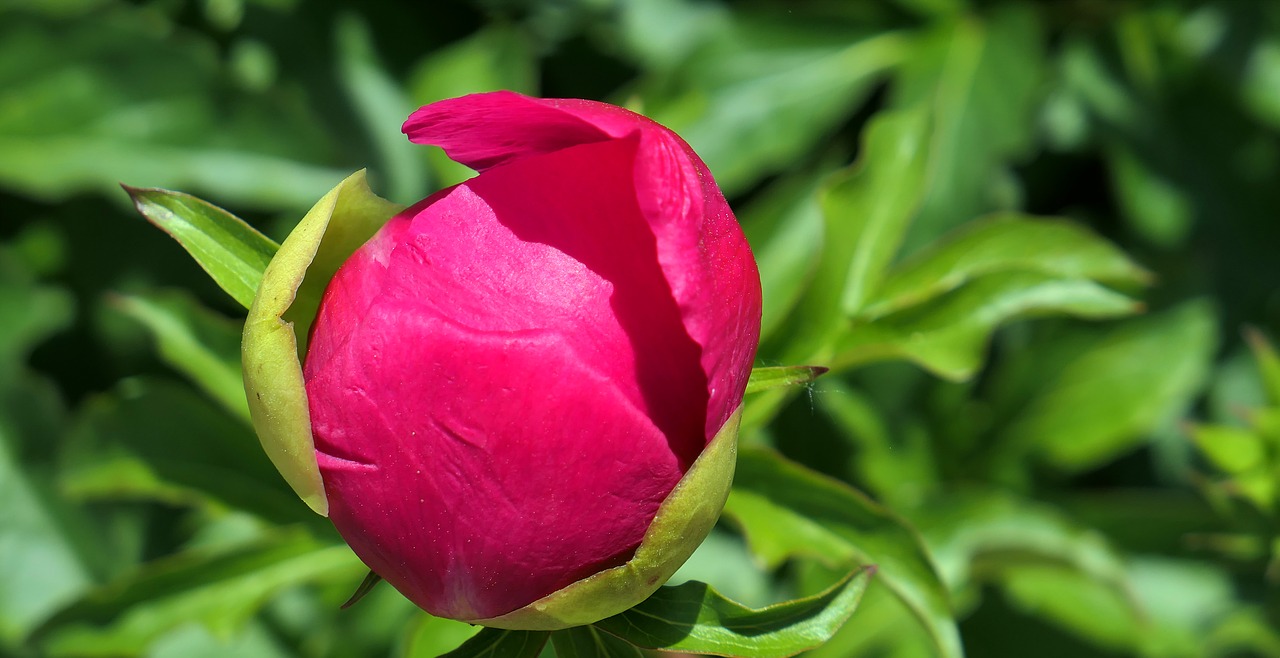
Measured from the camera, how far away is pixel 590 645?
73 cm

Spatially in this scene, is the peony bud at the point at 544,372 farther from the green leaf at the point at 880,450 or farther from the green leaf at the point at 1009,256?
the green leaf at the point at 880,450

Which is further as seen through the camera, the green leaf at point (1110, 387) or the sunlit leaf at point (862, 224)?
the green leaf at point (1110, 387)

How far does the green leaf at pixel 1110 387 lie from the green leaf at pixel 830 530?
2.10ft

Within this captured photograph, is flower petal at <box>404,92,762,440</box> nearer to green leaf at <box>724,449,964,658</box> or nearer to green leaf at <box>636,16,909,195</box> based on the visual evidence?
green leaf at <box>724,449,964,658</box>

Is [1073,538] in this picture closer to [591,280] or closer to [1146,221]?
[1146,221]

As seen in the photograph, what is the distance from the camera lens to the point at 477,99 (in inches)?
24.3

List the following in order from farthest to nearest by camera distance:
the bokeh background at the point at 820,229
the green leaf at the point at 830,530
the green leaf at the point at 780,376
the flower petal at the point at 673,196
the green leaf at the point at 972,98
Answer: the green leaf at the point at 972,98 < the bokeh background at the point at 820,229 < the green leaf at the point at 830,530 < the green leaf at the point at 780,376 < the flower petal at the point at 673,196

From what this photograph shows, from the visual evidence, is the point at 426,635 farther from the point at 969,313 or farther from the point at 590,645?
the point at 969,313

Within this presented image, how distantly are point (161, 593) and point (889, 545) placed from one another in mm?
617

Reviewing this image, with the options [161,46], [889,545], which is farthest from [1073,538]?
[161,46]

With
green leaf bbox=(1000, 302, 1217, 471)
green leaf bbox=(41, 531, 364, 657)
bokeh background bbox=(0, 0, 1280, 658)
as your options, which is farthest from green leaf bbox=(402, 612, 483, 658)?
green leaf bbox=(1000, 302, 1217, 471)

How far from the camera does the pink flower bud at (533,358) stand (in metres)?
0.60

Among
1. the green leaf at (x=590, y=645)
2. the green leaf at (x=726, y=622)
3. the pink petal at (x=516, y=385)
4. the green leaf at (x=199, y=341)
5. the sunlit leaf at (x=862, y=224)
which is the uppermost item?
the pink petal at (x=516, y=385)

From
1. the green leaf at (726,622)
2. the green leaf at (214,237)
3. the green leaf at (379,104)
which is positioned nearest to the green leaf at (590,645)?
the green leaf at (726,622)
